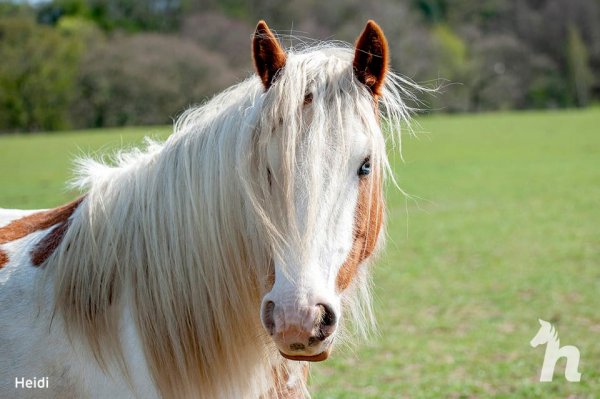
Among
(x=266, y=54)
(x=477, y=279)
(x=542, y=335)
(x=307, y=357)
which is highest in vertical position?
(x=266, y=54)

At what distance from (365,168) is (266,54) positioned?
0.48 metres

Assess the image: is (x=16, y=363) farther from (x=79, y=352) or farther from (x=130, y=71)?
(x=130, y=71)

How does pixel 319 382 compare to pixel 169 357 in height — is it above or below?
below

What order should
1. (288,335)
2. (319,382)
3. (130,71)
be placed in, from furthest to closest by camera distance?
(130,71), (319,382), (288,335)

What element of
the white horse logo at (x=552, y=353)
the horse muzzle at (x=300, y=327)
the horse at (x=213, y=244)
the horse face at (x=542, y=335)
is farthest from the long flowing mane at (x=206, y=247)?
the horse face at (x=542, y=335)

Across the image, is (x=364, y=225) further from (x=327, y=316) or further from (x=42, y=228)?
(x=42, y=228)

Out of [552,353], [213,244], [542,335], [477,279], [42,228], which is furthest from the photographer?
[477,279]

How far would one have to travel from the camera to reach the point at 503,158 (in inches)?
835

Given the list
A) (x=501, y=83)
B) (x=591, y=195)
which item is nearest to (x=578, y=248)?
(x=591, y=195)

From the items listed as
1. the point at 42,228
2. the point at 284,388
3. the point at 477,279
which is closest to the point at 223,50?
the point at 477,279

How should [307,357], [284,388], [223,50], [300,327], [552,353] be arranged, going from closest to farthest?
[300,327], [307,357], [284,388], [552,353], [223,50]

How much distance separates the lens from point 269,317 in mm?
1733

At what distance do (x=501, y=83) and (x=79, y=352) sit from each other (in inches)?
2102

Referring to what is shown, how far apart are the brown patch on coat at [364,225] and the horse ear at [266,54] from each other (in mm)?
451
